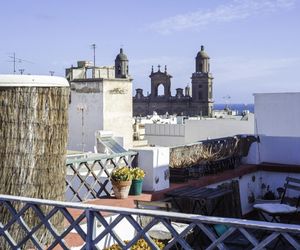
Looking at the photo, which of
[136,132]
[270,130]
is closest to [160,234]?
[270,130]

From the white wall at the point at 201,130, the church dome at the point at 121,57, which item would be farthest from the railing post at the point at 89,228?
the church dome at the point at 121,57

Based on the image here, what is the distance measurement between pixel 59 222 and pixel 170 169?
14.9 feet

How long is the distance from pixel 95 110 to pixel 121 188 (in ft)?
59.2

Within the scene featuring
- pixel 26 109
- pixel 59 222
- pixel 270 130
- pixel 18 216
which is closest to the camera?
pixel 18 216

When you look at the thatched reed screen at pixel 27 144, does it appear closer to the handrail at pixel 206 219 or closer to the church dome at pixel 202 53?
the handrail at pixel 206 219

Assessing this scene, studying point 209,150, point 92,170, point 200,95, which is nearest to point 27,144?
point 92,170

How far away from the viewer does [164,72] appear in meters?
96.6

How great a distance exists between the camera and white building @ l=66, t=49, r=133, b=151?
25.9m

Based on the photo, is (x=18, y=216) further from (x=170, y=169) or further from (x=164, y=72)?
(x=164, y=72)

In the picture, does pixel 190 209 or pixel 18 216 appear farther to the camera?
pixel 190 209

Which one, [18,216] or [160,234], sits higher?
[18,216]

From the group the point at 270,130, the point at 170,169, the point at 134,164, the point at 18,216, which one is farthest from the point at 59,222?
the point at 270,130

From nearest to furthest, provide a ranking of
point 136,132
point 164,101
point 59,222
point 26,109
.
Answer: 1. point 26,109
2. point 59,222
3. point 136,132
4. point 164,101

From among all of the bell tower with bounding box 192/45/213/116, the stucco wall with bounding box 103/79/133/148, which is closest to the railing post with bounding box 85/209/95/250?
the stucco wall with bounding box 103/79/133/148
